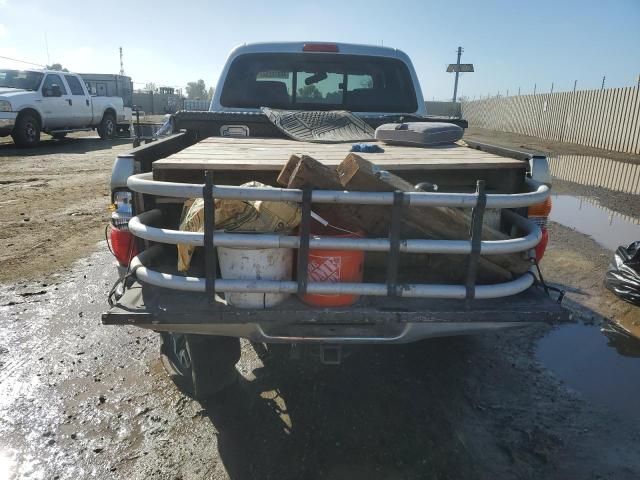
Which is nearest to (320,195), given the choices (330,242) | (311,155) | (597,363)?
(330,242)

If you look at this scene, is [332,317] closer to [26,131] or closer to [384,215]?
[384,215]

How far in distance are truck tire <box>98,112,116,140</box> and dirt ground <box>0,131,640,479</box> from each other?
16281mm

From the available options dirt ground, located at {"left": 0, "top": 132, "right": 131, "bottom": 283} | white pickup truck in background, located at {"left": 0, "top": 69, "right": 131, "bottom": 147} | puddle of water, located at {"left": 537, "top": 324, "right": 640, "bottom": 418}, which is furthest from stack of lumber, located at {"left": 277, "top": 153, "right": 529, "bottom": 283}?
white pickup truck in background, located at {"left": 0, "top": 69, "right": 131, "bottom": 147}

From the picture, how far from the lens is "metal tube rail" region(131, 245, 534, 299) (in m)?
2.12

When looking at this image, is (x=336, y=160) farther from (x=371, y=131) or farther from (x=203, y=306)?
(x=371, y=131)

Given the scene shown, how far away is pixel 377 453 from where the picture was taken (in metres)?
2.63

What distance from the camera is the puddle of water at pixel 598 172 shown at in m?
11.0

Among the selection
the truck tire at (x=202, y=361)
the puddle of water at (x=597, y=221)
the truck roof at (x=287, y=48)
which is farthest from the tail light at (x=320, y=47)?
the puddle of water at (x=597, y=221)

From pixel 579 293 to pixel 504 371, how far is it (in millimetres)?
1905

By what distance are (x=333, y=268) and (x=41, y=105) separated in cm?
1600

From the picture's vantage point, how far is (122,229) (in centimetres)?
259

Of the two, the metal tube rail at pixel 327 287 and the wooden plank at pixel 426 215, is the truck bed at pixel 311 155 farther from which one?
the metal tube rail at pixel 327 287

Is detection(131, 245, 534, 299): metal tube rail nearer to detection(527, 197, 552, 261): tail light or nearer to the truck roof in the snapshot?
detection(527, 197, 552, 261): tail light

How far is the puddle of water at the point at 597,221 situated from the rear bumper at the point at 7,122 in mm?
14185
